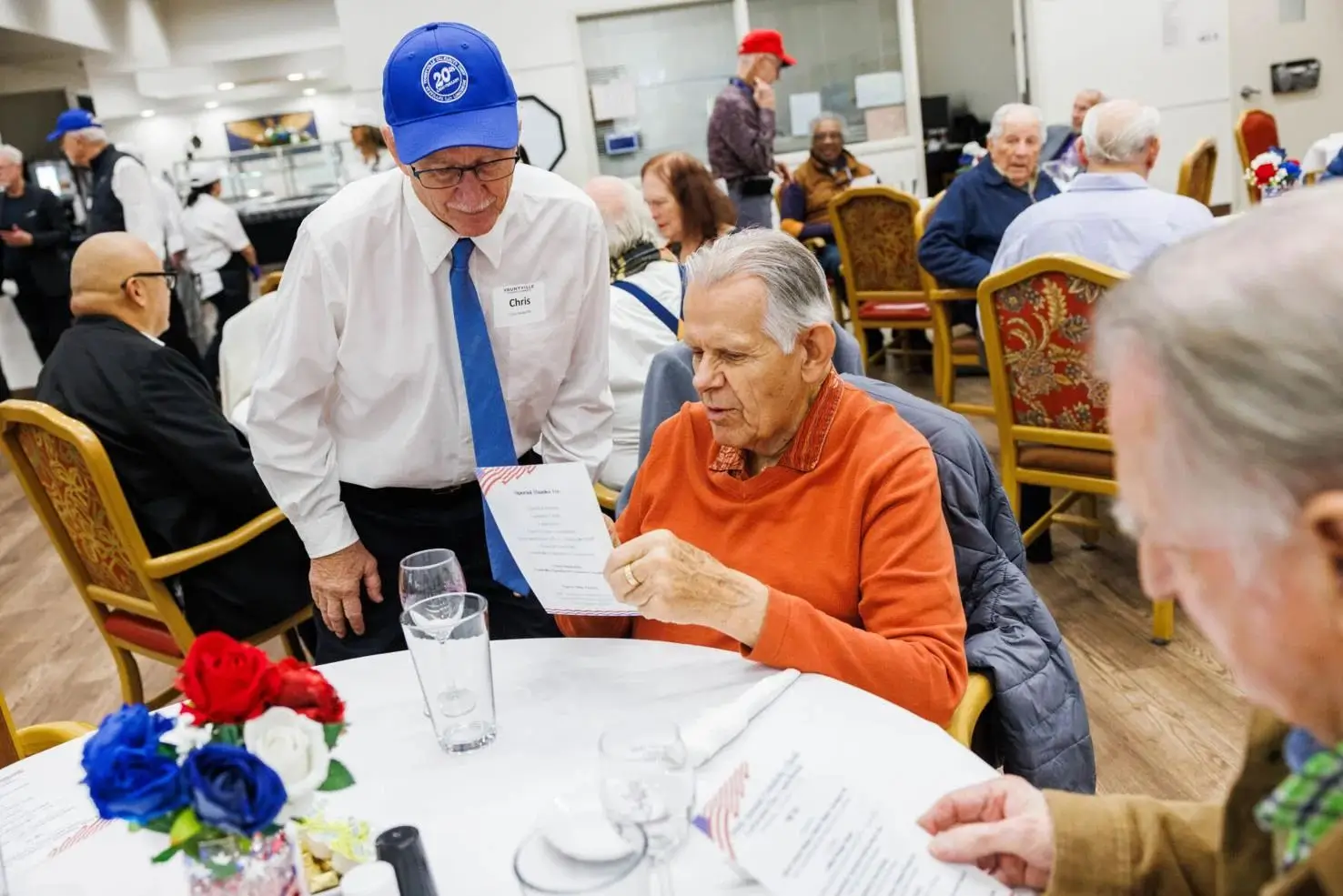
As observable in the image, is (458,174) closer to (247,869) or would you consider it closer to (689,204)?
(247,869)

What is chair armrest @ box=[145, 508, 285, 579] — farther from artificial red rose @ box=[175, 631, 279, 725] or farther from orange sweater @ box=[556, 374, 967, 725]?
artificial red rose @ box=[175, 631, 279, 725]

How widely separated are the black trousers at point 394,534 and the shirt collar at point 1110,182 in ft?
7.75

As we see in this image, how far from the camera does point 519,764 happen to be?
4.01 feet

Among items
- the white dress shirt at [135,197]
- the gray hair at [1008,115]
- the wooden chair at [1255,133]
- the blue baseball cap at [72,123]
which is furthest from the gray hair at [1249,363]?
the blue baseball cap at [72,123]

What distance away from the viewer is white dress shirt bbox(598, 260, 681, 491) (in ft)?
9.53

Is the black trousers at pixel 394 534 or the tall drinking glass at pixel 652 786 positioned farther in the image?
the black trousers at pixel 394 534

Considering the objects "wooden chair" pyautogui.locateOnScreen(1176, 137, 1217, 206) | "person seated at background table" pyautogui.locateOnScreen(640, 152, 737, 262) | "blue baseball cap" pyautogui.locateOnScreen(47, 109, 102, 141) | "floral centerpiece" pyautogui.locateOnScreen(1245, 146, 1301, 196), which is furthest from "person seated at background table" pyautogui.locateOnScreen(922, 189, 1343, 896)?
"blue baseball cap" pyautogui.locateOnScreen(47, 109, 102, 141)

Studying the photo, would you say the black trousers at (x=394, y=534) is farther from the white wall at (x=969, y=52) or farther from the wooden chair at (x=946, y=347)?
the white wall at (x=969, y=52)

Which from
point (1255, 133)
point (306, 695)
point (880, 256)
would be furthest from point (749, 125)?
point (306, 695)

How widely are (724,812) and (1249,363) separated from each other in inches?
24.9

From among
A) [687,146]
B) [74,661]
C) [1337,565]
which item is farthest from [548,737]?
[687,146]

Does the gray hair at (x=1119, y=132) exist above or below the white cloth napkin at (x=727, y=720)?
above

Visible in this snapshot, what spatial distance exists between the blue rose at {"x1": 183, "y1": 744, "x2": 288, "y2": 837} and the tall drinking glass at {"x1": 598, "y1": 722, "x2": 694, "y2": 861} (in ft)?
0.89

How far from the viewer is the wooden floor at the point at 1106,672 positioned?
95.3 inches
